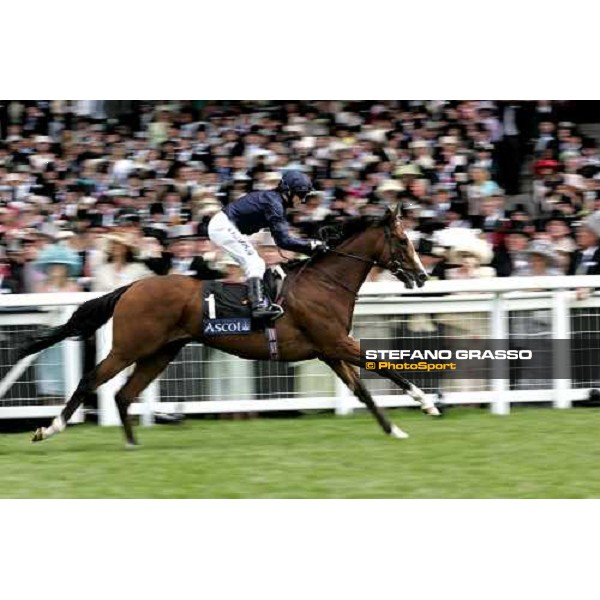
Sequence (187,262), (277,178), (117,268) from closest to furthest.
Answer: (117,268) < (187,262) < (277,178)

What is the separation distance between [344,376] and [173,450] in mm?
1173

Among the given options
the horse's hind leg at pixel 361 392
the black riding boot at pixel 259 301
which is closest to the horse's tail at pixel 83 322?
the black riding boot at pixel 259 301

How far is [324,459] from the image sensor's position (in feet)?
21.4

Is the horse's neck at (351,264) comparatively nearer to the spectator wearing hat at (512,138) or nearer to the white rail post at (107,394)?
the white rail post at (107,394)

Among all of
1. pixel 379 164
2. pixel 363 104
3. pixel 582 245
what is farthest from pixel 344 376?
pixel 363 104

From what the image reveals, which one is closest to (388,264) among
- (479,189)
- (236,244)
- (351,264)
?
(351,264)

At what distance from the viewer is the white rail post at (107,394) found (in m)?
8.01

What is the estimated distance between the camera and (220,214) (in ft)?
24.3

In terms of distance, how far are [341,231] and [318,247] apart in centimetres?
32

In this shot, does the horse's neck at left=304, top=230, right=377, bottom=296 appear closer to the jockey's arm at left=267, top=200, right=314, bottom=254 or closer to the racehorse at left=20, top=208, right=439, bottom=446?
the racehorse at left=20, top=208, right=439, bottom=446

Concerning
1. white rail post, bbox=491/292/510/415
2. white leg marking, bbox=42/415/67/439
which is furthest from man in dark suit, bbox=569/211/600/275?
white leg marking, bbox=42/415/67/439

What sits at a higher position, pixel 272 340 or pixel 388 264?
pixel 388 264

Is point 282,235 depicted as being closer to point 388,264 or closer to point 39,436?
point 388,264

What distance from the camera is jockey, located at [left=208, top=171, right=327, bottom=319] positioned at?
710 centimetres
